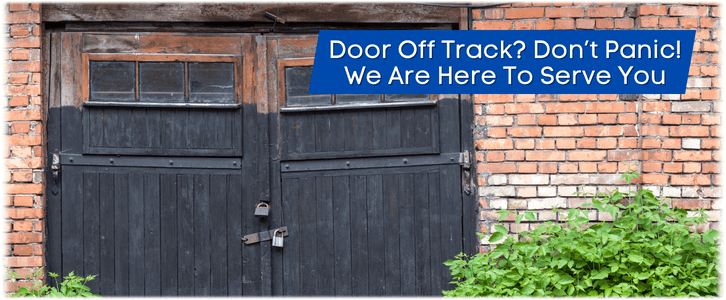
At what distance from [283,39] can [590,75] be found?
1.99m

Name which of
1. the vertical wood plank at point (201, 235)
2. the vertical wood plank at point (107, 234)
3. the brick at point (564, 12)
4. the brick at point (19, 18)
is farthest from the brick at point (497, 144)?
the brick at point (19, 18)

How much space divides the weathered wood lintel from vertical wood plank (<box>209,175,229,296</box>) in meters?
1.06

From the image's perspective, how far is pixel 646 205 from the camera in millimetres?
3215

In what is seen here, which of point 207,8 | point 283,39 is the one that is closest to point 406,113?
point 283,39

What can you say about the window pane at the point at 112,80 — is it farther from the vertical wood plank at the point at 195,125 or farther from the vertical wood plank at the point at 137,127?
the vertical wood plank at the point at 195,125

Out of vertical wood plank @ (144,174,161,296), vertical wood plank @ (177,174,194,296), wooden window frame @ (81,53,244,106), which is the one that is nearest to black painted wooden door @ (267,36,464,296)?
wooden window frame @ (81,53,244,106)

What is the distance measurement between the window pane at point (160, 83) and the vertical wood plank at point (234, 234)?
0.66 metres

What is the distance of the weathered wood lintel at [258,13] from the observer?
3371mm

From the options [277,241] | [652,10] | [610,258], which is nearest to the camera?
[610,258]

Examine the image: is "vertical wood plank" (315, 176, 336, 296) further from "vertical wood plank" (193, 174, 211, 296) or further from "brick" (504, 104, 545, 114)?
"brick" (504, 104, 545, 114)

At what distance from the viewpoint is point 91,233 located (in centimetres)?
338

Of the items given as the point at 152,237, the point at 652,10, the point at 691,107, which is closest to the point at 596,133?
the point at 691,107

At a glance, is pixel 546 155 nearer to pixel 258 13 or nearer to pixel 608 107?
pixel 608 107

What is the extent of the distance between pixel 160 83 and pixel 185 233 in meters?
0.99
